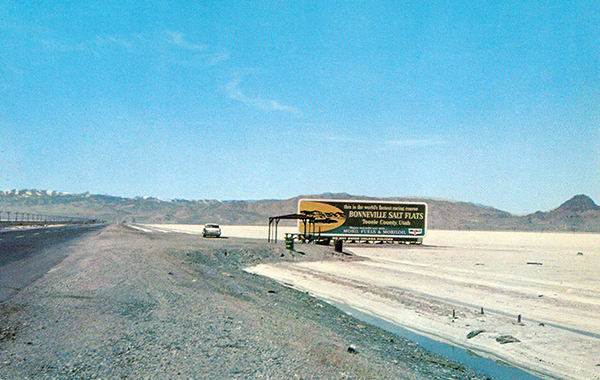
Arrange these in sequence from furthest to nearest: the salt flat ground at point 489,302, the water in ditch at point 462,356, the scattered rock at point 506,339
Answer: the scattered rock at point 506,339 → the salt flat ground at point 489,302 → the water in ditch at point 462,356

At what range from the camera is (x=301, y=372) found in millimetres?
6254

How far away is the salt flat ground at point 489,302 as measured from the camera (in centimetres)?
938

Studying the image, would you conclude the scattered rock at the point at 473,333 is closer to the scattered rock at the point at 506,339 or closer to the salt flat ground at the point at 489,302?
the salt flat ground at the point at 489,302

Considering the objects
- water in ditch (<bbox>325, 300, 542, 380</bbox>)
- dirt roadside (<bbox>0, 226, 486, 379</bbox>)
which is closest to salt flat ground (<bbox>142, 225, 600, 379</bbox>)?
water in ditch (<bbox>325, 300, 542, 380</bbox>)

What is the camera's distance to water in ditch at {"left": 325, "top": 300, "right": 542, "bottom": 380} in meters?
7.98

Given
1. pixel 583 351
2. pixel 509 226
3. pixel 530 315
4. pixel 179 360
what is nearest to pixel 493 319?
pixel 530 315

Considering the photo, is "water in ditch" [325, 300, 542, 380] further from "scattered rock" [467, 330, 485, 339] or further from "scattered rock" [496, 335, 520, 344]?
"scattered rock" [496, 335, 520, 344]

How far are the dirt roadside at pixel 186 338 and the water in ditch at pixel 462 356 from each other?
472 millimetres

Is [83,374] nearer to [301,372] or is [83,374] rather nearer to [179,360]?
[179,360]

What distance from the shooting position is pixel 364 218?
160ft

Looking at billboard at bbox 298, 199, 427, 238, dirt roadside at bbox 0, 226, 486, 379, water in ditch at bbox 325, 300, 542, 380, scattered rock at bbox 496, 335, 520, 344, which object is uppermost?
billboard at bbox 298, 199, 427, 238

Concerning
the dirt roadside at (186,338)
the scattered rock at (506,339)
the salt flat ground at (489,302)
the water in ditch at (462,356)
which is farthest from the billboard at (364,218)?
the scattered rock at (506,339)

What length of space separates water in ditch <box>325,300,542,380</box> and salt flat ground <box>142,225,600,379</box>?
1.10 ft

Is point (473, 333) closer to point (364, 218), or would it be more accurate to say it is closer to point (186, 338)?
point (186, 338)
